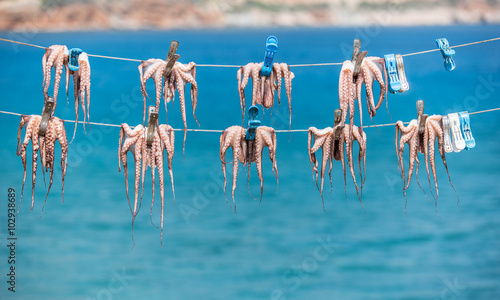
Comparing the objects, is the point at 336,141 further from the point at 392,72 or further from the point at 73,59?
the point at 73,59

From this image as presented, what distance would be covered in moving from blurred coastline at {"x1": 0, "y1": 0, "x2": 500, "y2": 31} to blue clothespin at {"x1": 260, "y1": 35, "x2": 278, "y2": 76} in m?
39.3

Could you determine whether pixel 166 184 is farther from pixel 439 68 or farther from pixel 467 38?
pixel 467 38

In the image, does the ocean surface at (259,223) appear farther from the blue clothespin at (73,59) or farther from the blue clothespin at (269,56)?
the blue clothespin at (73,59)

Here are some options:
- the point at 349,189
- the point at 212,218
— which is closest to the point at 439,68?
the point at 349,189

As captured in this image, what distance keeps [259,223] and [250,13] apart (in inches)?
1124

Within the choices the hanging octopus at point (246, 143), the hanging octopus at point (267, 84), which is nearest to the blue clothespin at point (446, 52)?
the hanging octopus at point (267, 84)

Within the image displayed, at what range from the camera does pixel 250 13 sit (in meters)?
47.6

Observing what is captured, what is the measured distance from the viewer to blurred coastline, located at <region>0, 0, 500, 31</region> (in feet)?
151

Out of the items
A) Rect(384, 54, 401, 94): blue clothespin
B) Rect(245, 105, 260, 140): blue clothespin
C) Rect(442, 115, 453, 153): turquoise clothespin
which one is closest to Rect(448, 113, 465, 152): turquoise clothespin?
Rect(442, 115, 453, 153): turquoise clothespin

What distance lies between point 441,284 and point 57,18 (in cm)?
3542

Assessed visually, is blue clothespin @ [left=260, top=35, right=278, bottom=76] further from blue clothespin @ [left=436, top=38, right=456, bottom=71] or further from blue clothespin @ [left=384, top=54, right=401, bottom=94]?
blue clothespin @ [left=436, top=38, right=456, bottom=71]

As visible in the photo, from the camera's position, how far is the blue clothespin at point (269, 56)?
21.4 feet

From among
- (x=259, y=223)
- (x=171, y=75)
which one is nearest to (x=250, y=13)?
(x=259, y=223)

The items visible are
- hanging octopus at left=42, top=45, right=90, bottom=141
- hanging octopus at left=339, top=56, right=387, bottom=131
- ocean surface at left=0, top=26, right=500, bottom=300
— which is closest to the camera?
hanging octopus at left=42, top=45, right=90, bottom=141
